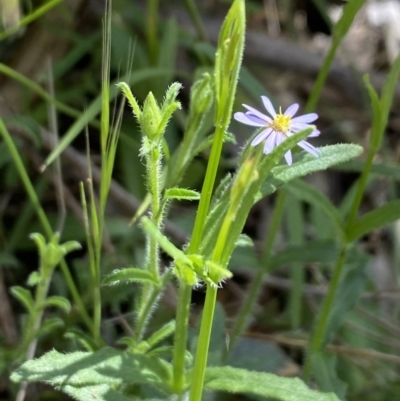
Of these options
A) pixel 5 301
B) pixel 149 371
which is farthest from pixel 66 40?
pixel 149 371

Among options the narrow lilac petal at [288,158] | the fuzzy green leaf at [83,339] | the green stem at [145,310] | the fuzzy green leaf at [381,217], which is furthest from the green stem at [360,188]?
the fuzzy green leaf at [83,339]

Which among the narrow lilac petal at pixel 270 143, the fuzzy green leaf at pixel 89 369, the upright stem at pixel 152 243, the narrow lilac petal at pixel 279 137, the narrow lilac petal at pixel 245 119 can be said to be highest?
the narrow lilac petal at pixel 245 119

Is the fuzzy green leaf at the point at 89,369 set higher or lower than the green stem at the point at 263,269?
lower

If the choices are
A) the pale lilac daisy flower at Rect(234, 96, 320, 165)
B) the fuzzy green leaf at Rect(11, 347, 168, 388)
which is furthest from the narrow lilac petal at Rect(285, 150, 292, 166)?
the fuzzy green leaf at Rect(11, 347, 168, 388)

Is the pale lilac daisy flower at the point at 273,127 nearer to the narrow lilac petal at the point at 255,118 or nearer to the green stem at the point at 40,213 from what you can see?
the narrow lilac petal at the point at 255,118

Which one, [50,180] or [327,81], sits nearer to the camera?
[50,180]

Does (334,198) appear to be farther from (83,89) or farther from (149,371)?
(149,371)
